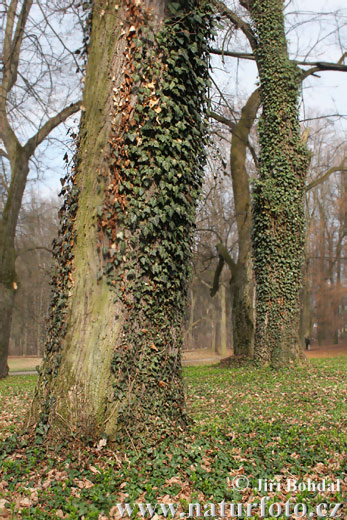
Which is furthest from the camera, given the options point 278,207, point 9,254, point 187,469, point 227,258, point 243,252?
point 227,258

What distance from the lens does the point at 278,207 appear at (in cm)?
1097

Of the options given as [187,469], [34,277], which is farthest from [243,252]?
[34,277]

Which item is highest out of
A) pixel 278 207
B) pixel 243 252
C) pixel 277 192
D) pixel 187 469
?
pixel 277 192

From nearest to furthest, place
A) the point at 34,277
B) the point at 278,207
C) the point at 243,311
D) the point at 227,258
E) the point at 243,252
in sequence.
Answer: the point at 278,207
the point at 243,311
the point at 243,252
the point at 227,258
the point at 34,277

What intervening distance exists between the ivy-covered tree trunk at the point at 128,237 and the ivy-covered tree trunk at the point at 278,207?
652 cm

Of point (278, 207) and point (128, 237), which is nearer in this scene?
point (128, 237)

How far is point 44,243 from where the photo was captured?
1262 inches

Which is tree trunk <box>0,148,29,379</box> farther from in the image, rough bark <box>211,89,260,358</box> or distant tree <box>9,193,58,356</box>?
distant tree <box>9,193,58,356</box>

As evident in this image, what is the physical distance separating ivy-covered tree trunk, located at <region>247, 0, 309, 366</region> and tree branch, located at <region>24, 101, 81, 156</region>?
21.3ft

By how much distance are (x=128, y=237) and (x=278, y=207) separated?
739cm

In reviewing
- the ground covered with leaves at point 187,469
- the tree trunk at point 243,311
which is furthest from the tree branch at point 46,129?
the ground covered with leaves at point 187,469

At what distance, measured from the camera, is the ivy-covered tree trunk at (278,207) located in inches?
424

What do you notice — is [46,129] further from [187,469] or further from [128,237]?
[187,469]

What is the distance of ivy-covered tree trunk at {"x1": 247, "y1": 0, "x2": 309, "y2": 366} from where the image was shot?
1076cm
